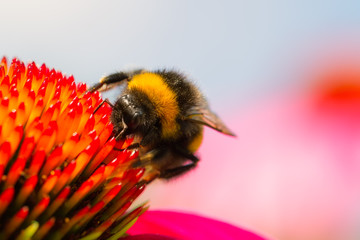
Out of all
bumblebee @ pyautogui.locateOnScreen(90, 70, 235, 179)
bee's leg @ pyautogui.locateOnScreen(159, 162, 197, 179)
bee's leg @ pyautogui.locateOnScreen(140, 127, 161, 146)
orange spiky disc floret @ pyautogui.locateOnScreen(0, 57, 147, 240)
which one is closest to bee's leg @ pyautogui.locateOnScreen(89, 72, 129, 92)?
bumblebee @ pyautogui.locateOnScreen(90, 70, 235, 179)

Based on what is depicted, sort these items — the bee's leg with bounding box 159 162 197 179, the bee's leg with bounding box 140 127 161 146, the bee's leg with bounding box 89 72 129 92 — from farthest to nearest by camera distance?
the bee's leg with bounding box 159 162 197 179 < the bee's leg with bounding box 89 72 129 92 < the bee's leg with bounding box 140 127 161 146

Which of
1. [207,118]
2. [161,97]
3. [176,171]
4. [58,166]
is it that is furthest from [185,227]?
[58,166]

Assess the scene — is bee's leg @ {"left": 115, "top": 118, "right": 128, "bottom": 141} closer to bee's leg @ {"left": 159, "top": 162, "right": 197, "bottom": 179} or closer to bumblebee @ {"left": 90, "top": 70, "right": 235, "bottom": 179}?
bumblebee @ {"left": 90, "top": 70, "right": 235, "bottom": 179}

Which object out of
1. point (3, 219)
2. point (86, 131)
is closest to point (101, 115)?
point (86, 131)

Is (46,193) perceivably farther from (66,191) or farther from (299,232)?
(299,232)

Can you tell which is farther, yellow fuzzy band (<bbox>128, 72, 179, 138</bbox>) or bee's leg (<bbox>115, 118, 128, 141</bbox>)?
yellow fuzzy band (<bbox>128, 72, 179, 138</bbox>)

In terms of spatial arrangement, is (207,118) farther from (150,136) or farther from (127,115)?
(127,115)
